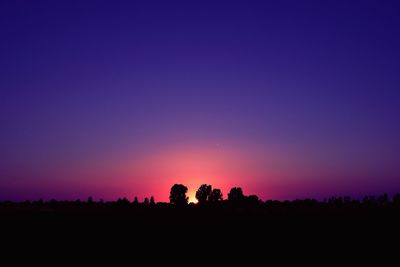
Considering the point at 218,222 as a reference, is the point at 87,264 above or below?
below

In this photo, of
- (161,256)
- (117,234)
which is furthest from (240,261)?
(117,234)

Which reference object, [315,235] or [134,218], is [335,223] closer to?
[315,235]

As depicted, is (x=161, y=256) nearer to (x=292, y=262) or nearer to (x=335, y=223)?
(x=292, y=262)

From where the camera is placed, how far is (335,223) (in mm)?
54875

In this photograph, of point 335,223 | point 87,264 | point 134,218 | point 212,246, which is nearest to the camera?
point 87,264

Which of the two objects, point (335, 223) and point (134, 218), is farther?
point (134, 218)

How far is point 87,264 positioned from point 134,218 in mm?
27227

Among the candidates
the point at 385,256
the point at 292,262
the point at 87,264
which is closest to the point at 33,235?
the point at 87,264

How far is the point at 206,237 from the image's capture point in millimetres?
46031

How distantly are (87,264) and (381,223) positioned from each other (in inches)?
1378

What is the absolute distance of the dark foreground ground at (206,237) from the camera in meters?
39.1

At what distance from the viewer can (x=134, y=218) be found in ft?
204

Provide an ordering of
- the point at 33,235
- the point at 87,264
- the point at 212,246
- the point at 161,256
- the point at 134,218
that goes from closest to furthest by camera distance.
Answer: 1. the point at 87,264
2. the point at 161,256
3. the point at 212,246
4. the point at 33,235
5. the point at 134,218

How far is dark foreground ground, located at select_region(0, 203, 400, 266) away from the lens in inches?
1540
